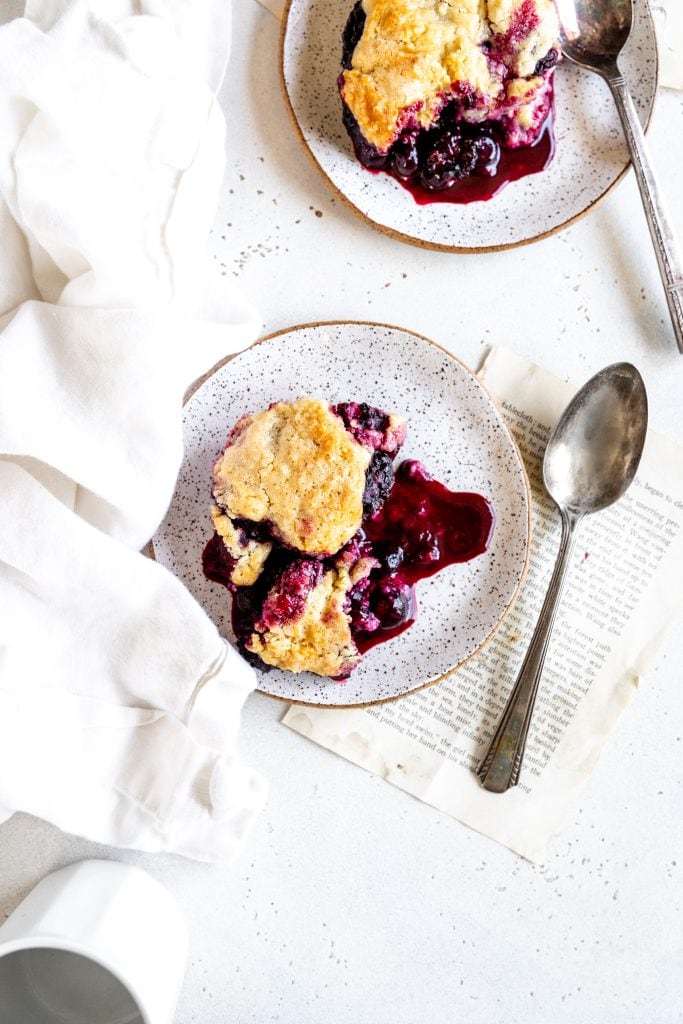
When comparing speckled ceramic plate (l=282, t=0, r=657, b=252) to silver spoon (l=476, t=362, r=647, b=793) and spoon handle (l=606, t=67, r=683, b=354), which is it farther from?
silver spoon (l=476, t=362, r=647, b=793)

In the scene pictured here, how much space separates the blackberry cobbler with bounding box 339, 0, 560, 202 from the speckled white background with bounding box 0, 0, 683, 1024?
0.48ft

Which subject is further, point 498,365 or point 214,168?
point 498,365

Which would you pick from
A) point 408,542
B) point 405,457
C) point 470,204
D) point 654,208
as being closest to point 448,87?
point 470,204

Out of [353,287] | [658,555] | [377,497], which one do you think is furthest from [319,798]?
[353,287]

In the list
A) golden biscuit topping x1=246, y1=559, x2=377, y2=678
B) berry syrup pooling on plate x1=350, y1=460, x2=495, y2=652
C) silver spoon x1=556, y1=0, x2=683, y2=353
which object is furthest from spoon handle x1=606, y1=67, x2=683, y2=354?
golden biscuit topping x1=246, y1=559, x2=377, y2=678

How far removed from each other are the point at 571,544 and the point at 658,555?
0.64ft

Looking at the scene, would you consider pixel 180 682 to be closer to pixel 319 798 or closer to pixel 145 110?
pixel 319 798

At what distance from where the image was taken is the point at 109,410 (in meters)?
1.34

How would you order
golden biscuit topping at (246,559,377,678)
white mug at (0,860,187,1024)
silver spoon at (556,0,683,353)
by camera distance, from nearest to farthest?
white mug at (0,860,187,1024) → golden biscuit topping at (246,559,377,678) → silver spoon at (556,0,683,353)

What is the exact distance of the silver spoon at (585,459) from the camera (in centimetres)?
157

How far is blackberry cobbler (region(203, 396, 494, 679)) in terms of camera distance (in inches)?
55.1

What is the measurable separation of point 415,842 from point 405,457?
0.71m

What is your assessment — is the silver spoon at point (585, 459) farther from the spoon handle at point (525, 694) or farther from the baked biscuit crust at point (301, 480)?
the baked biscuit crust at point (301, 480)

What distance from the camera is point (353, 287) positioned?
1.62 meters
